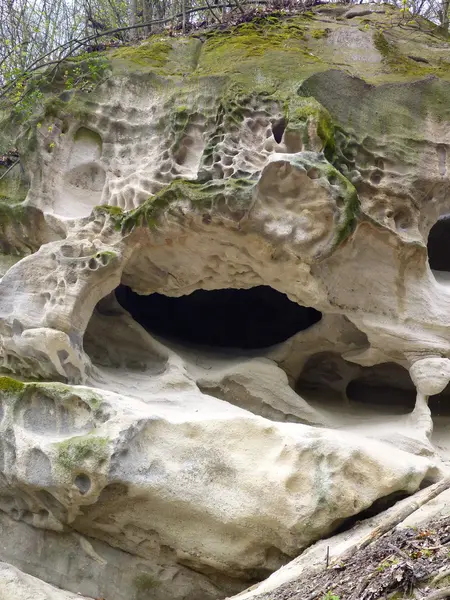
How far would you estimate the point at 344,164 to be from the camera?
15.5 ft

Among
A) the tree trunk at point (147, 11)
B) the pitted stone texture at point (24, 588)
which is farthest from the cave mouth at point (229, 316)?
the tree trunk at point (147, 11)

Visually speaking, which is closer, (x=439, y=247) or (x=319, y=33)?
(x=319, y=33)

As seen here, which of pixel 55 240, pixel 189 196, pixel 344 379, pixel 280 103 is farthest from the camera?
pixel 344 379

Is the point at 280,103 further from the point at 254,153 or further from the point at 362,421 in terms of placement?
the point at 362,421

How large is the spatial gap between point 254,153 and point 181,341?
1.86 metres

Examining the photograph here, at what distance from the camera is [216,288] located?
5.02 m

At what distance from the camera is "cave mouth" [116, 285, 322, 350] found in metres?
6.14

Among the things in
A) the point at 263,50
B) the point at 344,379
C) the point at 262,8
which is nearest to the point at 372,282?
the point at 344,379

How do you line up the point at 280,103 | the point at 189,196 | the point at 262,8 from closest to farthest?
1. the point at 189,196
2. the point at 280,103
3. the point at 262,8

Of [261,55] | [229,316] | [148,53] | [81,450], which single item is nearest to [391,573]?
[81,450]

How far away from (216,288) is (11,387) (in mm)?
1609

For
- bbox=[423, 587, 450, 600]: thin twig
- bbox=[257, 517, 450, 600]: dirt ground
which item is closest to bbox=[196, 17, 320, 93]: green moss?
bbox=[257, 517, 450, 600]: dirt ground

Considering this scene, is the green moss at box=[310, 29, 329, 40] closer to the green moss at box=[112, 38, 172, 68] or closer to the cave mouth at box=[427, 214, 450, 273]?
the green moss at box=[112, 38, 172, 68]

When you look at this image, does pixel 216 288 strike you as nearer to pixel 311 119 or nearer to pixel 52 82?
pixel 311 119
